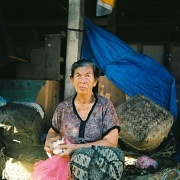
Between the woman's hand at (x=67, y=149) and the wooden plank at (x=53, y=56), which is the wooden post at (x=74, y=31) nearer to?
the wooden plank at (x=53, y=56)

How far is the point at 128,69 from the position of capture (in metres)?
5.83

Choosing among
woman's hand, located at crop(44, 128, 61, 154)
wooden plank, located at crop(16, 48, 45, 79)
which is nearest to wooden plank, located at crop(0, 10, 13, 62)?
wooden plank, located at crop(16, 48, 45, 79)

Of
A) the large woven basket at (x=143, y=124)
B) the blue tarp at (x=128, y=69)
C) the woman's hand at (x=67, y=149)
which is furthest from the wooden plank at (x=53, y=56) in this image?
the woman's hand at (x=67, y=149)

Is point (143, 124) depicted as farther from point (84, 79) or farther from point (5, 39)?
point (5, 39)

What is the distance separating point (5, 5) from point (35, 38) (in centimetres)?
183

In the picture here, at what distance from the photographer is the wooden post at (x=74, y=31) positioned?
17.7 ft

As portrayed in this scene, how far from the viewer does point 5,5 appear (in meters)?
9.11

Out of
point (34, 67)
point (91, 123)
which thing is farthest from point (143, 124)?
point (34, 67)

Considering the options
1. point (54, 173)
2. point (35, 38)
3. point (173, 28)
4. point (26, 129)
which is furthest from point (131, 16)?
point (54, 173)

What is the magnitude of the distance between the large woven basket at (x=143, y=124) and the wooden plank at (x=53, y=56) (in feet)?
5.52

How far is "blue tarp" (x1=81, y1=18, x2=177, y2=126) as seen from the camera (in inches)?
226

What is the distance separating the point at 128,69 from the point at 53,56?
1589 mm

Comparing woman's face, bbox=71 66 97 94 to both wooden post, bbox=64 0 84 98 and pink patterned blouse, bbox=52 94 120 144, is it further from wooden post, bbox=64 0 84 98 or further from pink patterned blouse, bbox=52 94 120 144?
wooden post, bbox=64 0 84 98

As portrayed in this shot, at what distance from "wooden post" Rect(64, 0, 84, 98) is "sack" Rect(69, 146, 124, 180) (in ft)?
9.20
